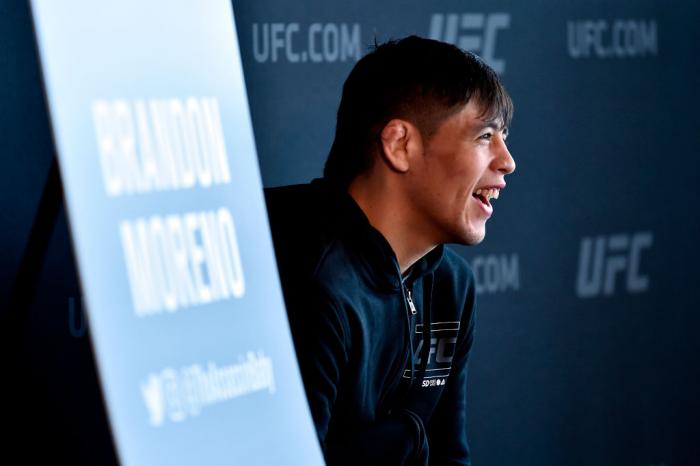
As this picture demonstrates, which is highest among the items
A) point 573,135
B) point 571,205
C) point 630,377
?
point 573,135

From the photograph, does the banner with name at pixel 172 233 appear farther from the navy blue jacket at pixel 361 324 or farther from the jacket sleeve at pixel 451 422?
the jacket sleeve at pixel 451 422

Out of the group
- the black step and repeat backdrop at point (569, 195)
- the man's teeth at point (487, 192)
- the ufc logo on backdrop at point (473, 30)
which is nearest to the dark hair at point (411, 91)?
the man's teeth at point (487, 192)

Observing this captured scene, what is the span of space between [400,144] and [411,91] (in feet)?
0.26

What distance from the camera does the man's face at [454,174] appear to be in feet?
5.48

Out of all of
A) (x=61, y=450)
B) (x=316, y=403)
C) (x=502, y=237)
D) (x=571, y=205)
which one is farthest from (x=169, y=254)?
(x=571, y=205)

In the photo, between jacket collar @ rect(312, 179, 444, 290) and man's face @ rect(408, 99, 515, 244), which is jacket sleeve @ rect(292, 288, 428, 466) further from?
man's face @ rect(408, 99, 515, 244)

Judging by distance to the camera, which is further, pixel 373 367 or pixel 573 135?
pixel 573 135

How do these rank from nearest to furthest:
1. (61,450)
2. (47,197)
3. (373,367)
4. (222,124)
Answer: (222,124), (47,197), (373,367), (61,450)

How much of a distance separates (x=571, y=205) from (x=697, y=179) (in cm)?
38

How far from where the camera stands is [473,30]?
7.70 feet

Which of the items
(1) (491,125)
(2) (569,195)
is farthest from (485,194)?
(2) (569,195)

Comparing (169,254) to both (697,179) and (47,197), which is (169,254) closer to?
(47,197)

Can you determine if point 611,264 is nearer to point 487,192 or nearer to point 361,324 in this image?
point 487,192

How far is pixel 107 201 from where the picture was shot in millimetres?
1042
